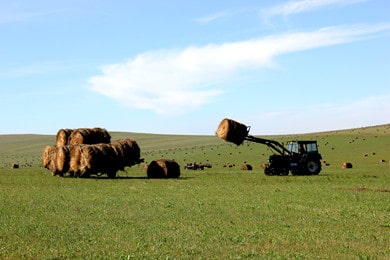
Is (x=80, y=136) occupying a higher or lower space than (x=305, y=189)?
higher

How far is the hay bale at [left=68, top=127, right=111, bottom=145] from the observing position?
43.2m

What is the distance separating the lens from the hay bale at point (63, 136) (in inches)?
1762

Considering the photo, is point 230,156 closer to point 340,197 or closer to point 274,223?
point 340,197

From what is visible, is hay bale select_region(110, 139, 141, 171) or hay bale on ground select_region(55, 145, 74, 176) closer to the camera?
hay bale on ground select_region(55, 145, 74, 176)

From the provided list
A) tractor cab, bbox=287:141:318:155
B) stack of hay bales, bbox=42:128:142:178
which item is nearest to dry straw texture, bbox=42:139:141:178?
stack of hay bales, bbox=42:128:142:178

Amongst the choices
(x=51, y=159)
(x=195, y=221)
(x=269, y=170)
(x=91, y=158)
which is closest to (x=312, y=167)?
(x=269, y=170)

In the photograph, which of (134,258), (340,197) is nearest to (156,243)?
(134,258)

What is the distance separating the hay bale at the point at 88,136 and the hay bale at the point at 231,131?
10138 mm

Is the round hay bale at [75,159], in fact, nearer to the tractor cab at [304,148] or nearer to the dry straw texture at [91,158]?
the dry straw texture at [91,158]

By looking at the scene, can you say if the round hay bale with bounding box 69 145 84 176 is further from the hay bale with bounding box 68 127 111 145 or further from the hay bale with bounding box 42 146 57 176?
the hay bale with bounding box 68 127 111 145

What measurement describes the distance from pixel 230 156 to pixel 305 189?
43826 mm

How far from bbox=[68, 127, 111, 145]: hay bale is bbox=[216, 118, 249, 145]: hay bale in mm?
10138

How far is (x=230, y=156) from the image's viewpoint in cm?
7238

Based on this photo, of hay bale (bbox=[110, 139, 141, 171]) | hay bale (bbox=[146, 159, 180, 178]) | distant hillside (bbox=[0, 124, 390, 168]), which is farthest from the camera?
distant hillside (bbox=[0, 124, 390, 168])
